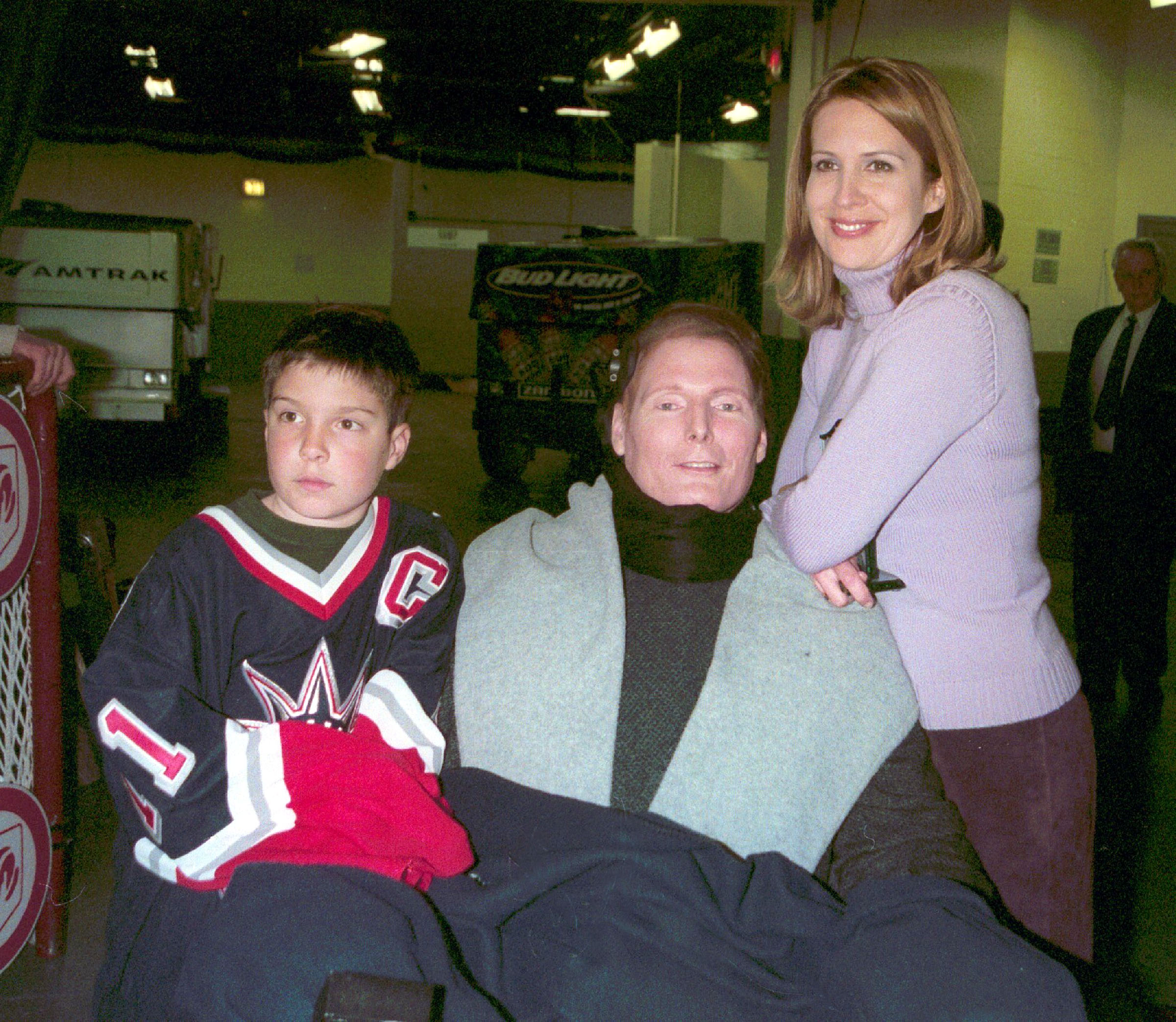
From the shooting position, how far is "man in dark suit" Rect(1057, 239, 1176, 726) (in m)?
4.01

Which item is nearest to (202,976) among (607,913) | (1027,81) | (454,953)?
(454,953)

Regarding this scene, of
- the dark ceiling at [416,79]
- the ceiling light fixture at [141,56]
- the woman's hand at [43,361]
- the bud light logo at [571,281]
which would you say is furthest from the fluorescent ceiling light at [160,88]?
the woman's hand at [43,361]

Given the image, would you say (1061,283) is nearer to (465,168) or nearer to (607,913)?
(607,913)

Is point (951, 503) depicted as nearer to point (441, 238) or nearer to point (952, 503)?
point (952, 503)

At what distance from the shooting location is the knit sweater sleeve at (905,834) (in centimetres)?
135

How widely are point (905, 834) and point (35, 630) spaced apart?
67.2 inches

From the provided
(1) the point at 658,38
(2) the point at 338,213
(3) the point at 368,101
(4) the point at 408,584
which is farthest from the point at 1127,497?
(2) the point at 338,213

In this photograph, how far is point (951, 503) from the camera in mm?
1464

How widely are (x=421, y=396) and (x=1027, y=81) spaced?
10.4m

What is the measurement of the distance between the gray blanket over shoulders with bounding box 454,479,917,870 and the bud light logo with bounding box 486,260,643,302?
22.2ft

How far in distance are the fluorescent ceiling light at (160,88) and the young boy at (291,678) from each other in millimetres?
16012

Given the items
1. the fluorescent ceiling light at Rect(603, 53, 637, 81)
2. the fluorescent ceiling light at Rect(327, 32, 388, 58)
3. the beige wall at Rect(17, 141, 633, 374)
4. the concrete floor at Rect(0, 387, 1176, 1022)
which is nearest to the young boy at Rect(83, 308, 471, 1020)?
the concrete floor at Rect(0, 387, 1176, 1022)

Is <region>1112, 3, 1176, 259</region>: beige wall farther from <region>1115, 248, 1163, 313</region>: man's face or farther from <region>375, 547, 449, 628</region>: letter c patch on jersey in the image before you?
<region>375, 547, 449, 628</region>: letter c patch on jersey

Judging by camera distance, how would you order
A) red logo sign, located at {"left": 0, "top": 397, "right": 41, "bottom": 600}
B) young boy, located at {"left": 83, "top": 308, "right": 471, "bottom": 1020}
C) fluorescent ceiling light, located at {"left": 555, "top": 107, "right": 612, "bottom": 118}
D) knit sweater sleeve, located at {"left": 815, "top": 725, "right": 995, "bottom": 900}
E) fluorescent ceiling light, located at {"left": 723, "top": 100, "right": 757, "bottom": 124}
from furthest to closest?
fluorescent ceiling light, located at {"left": 555, "top": 107, "right": 612, "bottom": 118}, fluorescent ceiling light, located at {"left": 723, "top": 100, "right": 757, "bottom": 124}, red logo sign, located at {"left": 0, "top": 397, "right": 41, "bottom": 600}, knit sweater sleeve, located at {"left": 815, "top": 725, "right": 995, "bottom": 900}, young boy, located at {"left": 83, "top": 308, "right": 471, "bottom": 1020}
